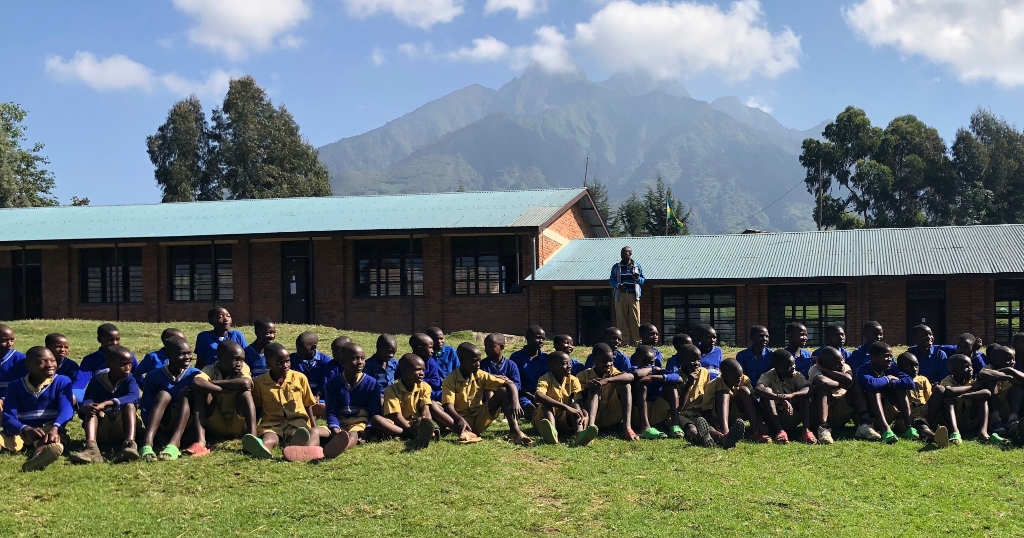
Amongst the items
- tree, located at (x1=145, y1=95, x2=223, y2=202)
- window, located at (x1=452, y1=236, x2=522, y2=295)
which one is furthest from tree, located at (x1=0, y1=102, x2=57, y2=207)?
window, located at (x1=452, y1=236, x2=522, y2=295)

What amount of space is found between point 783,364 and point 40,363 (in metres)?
6.75

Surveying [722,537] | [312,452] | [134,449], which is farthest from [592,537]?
[134,449]

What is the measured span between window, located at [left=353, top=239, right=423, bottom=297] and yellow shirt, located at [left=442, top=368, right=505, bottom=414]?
1634 centimetres

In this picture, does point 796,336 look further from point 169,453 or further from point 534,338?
point 169,453

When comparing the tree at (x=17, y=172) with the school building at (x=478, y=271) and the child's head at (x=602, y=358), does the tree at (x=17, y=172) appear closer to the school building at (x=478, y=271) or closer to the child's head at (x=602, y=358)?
the school building at (x=478, y=271)

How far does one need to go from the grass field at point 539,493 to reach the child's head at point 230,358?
68cm

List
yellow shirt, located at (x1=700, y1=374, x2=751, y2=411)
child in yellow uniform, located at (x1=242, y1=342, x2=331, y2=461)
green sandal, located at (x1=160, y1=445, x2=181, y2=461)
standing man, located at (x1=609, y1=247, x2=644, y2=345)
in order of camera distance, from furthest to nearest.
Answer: standing man, located at (x1=609, y1=247, x2=644, y2=345), yellow shirt, located at (x1=700, y1=374, x2=751, y2=411), child in yellow uniform, located at (x1=242, y1=342, x2=331, y2=461), green sandal, located at (x1=160, y1=445, x2=181, y2=461)

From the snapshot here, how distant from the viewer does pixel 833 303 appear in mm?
22984

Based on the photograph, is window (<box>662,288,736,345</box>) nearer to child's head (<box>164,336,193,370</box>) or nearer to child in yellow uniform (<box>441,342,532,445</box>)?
Result: child in yellow uniform (<box>441,342,532,445</box>)

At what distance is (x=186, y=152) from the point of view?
1845 inches

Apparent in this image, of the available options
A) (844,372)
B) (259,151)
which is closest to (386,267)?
(844,372)

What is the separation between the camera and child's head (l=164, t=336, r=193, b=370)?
321 inches

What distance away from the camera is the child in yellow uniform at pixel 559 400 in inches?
346

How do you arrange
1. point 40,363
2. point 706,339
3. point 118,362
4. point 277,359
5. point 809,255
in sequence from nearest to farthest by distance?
point 40,363, point 118,362, point 277,359, point 706,339, point 809,255
